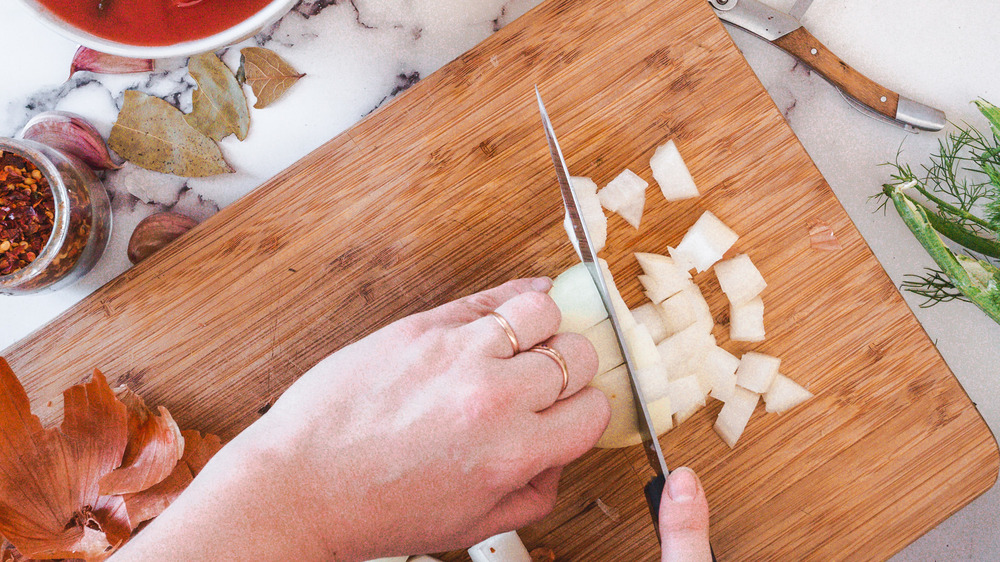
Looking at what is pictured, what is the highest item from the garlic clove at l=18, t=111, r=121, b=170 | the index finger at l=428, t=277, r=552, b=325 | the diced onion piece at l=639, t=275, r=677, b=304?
the garlic clove at l=18, t=111, r=121, b=170

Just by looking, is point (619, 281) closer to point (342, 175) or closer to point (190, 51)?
point (342, 175)

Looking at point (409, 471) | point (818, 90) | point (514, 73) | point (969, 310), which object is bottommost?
point (969, 310)

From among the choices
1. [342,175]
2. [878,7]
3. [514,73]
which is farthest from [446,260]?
[878,7]

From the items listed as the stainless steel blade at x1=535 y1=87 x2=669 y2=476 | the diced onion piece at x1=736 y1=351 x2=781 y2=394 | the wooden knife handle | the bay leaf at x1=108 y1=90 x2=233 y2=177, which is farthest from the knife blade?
the bay leaf at x1=108 y1=90 x2=233 y2=177

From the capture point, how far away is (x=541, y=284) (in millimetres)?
929

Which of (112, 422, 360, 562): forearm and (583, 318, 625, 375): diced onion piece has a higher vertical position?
(112, 422, 360, 562): forearm

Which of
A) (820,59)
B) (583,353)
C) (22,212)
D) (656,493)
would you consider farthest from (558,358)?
(22,212)

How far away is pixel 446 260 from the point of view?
1.04m

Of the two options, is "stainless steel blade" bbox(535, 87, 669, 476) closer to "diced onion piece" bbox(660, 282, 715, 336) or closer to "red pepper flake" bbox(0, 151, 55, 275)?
"diced onion piece" bbox(660, 282, 715, 336)

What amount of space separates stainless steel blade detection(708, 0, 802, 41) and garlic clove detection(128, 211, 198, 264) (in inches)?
40.1

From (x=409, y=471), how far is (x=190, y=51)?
57cm

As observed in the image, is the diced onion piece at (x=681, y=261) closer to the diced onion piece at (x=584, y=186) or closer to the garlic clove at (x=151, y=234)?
the diced onion piece at (x=584, y=186)

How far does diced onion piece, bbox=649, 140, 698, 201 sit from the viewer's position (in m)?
1.02

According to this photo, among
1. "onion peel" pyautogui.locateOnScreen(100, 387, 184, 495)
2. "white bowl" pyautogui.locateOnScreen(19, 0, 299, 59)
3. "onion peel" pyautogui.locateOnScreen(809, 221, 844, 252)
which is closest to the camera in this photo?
"white bowl" pyautogui.locateOnScreen(19, 0, 299, 59)
